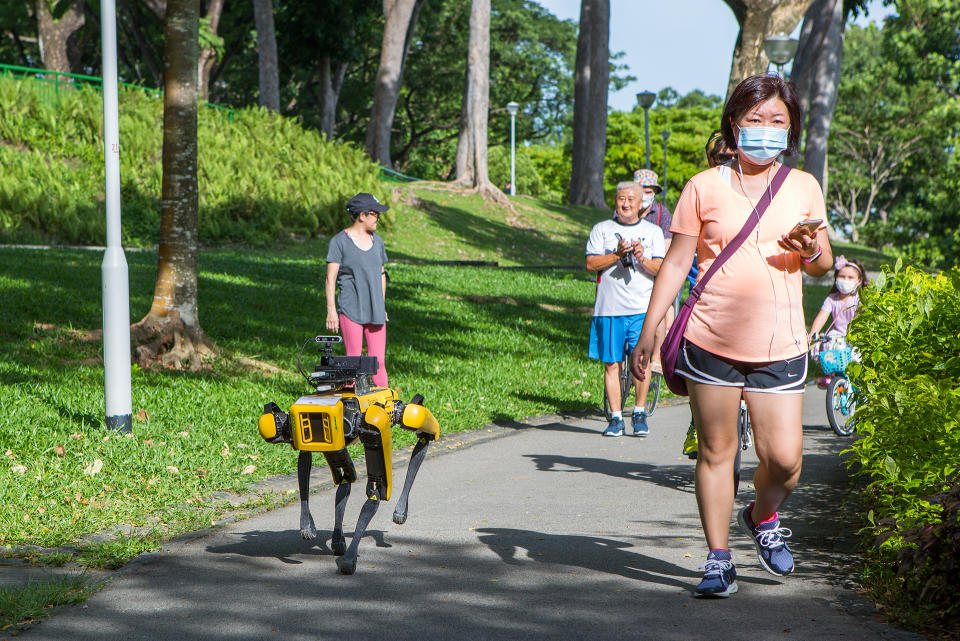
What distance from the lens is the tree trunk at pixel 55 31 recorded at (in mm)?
34469

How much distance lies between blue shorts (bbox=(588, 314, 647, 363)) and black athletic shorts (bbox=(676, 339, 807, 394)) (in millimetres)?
4283

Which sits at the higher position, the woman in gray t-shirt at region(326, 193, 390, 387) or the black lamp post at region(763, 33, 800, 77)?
the black lamp post at region(763, 33, 800, 77)

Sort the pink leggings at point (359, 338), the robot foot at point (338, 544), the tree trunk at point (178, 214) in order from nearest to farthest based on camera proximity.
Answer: the robot foot at point (338, 544) → the pink leggings at point (359, 338) → the tree trunk at point (178, 214)

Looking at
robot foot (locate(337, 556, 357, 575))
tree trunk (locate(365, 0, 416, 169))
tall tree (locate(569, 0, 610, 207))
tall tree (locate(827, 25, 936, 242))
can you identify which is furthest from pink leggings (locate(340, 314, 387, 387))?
tall tree (locate(827, 25, 936, 242))

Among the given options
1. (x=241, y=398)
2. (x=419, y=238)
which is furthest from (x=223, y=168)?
(x=241, y=398)

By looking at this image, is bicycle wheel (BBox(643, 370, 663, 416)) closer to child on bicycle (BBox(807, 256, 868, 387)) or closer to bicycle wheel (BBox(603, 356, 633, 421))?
bicycle wheel (BBox(603, 356, 633, 421))

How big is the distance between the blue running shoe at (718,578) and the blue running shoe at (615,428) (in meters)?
4.38

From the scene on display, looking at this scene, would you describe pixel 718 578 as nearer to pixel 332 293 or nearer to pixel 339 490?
pixel 339 490

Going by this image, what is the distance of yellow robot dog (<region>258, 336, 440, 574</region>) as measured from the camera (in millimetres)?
4598

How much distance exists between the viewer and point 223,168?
2523 centimetres

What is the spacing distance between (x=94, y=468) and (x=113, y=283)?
1.42m

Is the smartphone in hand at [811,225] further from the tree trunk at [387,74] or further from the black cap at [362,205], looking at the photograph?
the tree trunk at [387,74]

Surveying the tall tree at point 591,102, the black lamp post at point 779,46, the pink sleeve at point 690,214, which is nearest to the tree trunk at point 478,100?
the tall tree at point 591,102

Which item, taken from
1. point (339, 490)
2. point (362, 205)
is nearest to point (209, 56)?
point (362, 205)
